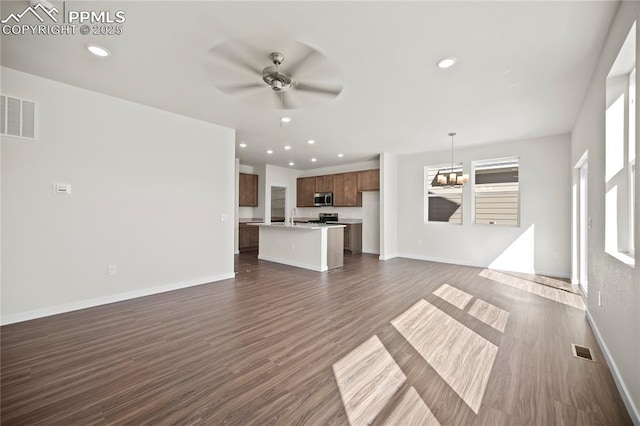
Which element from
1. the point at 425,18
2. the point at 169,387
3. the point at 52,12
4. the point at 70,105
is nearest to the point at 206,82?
the point at 52,12

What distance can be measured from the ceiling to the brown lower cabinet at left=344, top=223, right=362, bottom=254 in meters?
4.06

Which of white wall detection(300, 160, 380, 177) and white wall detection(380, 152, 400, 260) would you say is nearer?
white wall detection(380, 152, 400, 260)

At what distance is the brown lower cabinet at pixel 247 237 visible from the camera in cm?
818

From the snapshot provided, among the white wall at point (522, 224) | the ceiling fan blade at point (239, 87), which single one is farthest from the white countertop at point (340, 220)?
the ceiling fan blade at point (239, 87)

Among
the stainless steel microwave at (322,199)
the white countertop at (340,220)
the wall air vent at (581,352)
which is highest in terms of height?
the stainless steel microwave at (322,199)

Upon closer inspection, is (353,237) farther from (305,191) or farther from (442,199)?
(442,199)

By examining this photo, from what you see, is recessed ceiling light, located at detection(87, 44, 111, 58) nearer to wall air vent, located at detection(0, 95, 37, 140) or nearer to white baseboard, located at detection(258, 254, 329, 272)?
wall air vent, located at detection(0, 95, 37, 140)

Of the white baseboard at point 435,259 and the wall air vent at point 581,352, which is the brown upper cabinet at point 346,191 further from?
the wall air vent at point 581,352

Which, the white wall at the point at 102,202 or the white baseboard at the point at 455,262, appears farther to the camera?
the white baseboard at the point at 455,262

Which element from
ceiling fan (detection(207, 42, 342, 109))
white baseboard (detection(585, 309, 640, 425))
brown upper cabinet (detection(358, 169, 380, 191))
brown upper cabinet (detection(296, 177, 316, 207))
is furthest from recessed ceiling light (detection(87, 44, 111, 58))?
brown upper cabinet (detection(296, 177, 316, 207))

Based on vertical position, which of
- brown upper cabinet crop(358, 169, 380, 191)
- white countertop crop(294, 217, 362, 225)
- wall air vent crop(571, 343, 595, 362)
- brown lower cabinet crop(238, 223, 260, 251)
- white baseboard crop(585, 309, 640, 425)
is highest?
brown upper cabinet crop(358, 169, 380, 191)

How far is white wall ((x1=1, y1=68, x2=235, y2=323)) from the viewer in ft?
9.55

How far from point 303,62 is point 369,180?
5.30 metres

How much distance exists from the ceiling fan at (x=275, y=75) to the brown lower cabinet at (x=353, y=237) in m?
4.89
